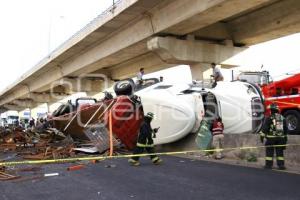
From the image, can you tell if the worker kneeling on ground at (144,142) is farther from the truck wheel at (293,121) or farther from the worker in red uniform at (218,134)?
the truck wheel at (293,121)

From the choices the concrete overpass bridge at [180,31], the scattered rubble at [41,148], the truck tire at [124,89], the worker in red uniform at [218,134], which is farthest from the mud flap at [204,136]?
the concrete overpass bridge at [180,31]

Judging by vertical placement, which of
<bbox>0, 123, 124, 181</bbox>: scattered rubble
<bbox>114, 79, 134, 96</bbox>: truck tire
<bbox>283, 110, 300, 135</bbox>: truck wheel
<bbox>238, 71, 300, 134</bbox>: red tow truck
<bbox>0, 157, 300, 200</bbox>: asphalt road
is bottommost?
<bbox>0, 157, 300, 200</bbox>: asphalt road

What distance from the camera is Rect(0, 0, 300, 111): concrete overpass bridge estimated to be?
730 inches

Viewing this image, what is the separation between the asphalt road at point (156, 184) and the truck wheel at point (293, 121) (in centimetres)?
332

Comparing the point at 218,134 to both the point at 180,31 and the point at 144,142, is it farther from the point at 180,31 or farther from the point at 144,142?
the point at 180,31

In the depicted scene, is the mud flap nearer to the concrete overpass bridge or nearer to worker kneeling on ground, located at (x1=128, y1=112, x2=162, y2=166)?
worker kneeling on ground, located at (x1=128, y1=112, x2=162, y2=166)

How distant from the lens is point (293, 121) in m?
13.8

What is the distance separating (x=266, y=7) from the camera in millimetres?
19875

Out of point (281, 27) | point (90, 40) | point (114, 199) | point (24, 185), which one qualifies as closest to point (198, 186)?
point (114, 199)

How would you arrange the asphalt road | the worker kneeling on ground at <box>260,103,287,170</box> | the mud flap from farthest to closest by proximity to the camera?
the mud flap < the worker kneeling on ground at <box>260,103,287,170</box> < the asphalt road

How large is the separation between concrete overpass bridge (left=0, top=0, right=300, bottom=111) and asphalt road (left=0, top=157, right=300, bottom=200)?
829 centimetres

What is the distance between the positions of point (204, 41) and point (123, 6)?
4849 mm

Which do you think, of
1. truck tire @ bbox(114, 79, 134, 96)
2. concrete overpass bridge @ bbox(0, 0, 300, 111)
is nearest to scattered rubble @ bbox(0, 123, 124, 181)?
truck tire @ bbox(114, 79, 134, 96)

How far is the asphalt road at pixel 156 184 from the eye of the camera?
24.7 feet
